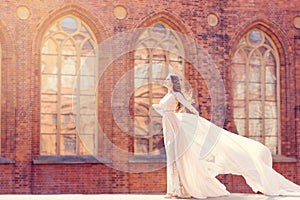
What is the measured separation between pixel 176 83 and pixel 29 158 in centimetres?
552

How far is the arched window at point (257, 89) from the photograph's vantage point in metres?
17.8

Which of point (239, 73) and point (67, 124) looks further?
point (239, 73)

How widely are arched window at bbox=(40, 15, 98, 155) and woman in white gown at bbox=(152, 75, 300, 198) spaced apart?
202 inches

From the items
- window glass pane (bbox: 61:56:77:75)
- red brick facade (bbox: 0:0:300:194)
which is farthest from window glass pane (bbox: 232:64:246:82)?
window glass pane (bbox: 61:56:77:75)

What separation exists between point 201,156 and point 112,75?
212 inches

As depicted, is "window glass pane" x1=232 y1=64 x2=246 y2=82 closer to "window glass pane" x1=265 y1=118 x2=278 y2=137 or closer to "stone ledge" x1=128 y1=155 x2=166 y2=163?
"window glass pane" x1=265 y1=118 x2=278 y2=137

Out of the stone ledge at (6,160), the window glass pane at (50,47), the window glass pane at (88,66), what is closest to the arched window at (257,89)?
the window glass pane at (88,66)

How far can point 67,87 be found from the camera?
1645 centimetres

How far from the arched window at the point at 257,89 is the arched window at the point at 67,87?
3866 millimetres

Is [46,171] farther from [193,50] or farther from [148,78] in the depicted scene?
[193,50]

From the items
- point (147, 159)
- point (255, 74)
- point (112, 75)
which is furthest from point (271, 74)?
point (112, 75)

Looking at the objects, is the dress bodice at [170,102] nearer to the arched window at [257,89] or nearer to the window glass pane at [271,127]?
the arched window at [257,89]

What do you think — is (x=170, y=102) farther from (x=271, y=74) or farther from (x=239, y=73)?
(x=271, y=74)

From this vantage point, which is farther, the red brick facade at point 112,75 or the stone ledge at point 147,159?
the stone ledge at point 147,159
